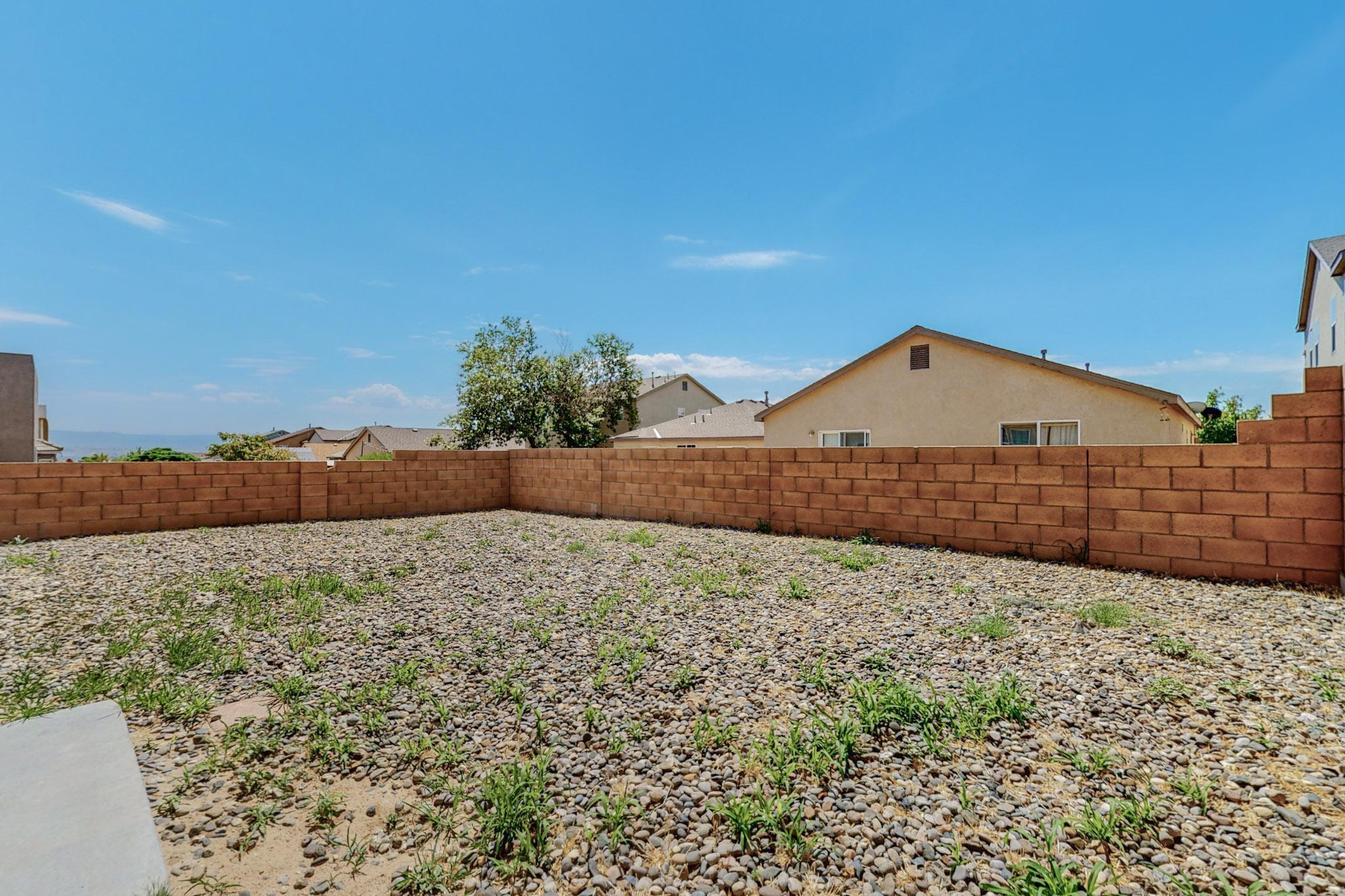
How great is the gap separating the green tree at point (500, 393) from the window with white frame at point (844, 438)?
52.6 ft

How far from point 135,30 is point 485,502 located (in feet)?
27.6

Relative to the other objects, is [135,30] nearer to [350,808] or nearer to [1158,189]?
[350,808]

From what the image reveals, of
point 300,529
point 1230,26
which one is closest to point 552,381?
point 300,529

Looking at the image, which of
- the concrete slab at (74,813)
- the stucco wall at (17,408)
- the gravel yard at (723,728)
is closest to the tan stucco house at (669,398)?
the stucco wall at (17,408)

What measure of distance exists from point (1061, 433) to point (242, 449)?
65.6ft

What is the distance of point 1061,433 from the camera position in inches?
411

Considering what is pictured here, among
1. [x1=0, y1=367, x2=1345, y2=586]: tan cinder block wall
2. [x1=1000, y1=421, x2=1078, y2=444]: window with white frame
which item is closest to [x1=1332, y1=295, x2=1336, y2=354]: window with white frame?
[x1=1000, y1=421, x2=1078, y2=444]: window with white frame

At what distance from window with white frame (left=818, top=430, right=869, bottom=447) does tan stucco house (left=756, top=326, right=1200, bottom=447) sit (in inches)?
0.9

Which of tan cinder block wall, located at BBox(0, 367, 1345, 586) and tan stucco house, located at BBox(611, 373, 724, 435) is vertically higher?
tan stucco house, located at BBox(611, 373, 724, 435)

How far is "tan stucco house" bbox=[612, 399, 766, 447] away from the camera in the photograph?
1905 cm

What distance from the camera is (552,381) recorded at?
1040 inches

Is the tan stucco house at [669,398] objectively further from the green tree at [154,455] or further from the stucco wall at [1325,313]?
the stucco wall at [1325,313]

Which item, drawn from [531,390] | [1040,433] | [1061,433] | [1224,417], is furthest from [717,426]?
[1224,417]

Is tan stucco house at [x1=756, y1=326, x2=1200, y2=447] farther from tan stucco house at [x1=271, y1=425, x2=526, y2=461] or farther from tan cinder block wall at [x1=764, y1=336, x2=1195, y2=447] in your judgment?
tan stucco house at [x1=271, y1=425, x2=526, y2=461]
